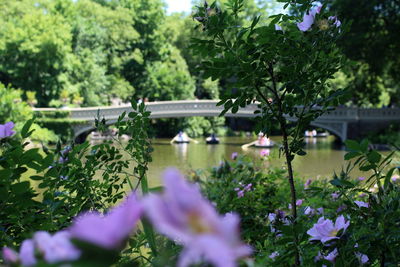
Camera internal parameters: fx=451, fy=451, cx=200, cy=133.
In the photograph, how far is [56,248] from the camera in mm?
338

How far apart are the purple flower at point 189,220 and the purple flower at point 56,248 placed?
7cm

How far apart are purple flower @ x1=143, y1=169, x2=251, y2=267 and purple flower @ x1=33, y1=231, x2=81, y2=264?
0.22ft

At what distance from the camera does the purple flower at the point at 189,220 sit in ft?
0.90

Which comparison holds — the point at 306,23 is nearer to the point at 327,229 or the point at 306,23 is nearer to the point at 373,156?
the point at 373,156

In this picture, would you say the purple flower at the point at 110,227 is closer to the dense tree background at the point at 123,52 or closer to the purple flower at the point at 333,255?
the purple flower at the point at 333,255

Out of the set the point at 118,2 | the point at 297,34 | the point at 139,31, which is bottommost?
the point at 297,34


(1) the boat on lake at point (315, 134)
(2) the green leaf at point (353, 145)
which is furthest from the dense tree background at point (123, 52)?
(2) the green leaf at point (353, 145)

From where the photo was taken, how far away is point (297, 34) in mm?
1500

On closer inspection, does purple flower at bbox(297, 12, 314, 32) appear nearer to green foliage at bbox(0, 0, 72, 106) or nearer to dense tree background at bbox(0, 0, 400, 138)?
dense tree background at bbox(0, 0, 400, 138)

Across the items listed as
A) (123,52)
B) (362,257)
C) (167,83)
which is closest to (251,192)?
(362,257)

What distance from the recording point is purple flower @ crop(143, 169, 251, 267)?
0.27 m

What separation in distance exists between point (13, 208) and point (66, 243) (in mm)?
943

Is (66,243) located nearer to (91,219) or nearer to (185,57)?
(91,219)

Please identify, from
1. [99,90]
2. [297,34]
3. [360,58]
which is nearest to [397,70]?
[360,58]
